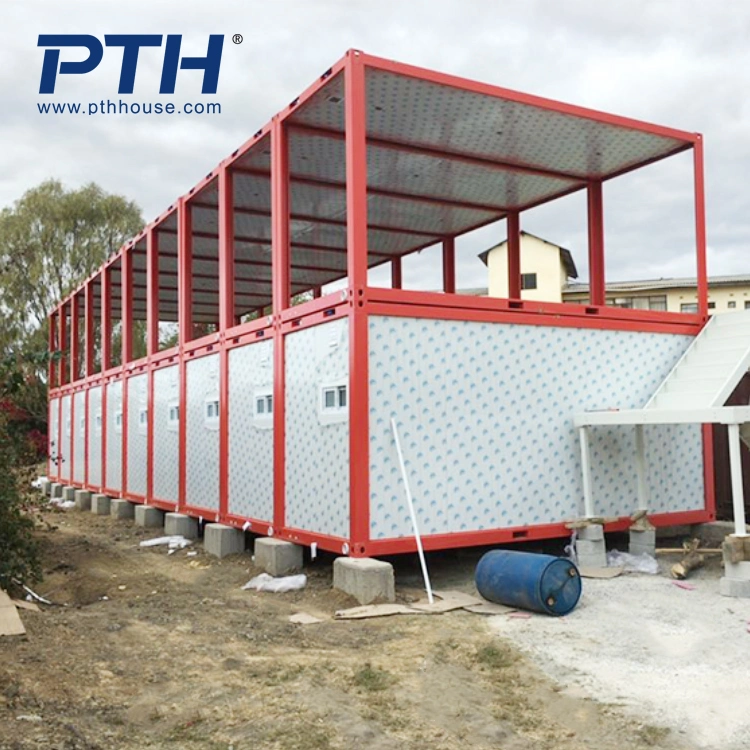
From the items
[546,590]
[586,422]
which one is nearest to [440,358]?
[586,422]

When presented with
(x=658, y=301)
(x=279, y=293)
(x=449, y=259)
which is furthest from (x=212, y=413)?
(x=658, y=301)

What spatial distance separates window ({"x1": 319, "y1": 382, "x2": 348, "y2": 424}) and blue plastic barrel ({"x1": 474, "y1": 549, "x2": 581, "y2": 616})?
6.90 ft

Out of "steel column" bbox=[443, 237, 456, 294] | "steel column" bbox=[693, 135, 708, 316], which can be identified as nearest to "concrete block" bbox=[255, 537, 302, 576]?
"steel column" bbox=[693, 135, 708, 316]

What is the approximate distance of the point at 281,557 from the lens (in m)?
9.45

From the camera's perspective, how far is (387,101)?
9.41 metres

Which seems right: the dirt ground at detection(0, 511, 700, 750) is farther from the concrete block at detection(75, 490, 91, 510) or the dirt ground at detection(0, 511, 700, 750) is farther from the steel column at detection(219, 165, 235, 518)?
the concrete block at detection(75, 490, 91, 510)

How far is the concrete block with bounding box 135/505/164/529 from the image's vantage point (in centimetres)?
1504

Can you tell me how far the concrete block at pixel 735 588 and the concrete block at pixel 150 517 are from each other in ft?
32.8

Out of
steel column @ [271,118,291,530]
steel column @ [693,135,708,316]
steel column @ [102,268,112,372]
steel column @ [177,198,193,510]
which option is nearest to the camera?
steel column @ [271,118,291,530]

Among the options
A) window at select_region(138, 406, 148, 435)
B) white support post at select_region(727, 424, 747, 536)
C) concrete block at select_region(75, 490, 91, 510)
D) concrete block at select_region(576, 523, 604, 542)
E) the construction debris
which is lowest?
concrete block at select_region(75, 490, 91, 510)

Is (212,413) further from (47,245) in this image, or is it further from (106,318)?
(47,245)

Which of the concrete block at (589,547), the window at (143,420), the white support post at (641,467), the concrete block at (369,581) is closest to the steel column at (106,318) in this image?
the window at (143,420)

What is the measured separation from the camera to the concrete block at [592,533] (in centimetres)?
905

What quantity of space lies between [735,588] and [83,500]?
616 inches
